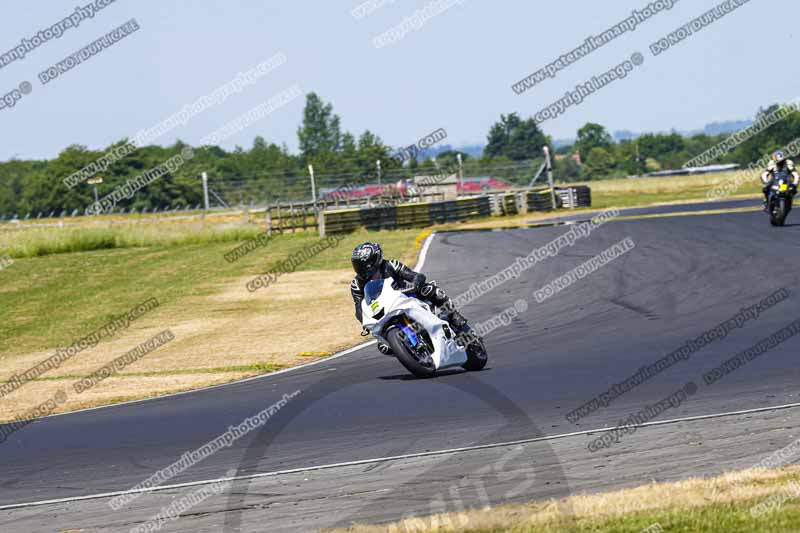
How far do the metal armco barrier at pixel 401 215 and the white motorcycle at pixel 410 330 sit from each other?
26.6 m

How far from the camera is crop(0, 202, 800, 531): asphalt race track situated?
23.5 ft

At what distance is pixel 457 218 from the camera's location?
142 feet

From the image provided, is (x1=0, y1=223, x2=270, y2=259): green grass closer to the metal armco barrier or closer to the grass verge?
the grass verge

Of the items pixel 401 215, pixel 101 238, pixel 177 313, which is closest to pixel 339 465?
pixel 177 313

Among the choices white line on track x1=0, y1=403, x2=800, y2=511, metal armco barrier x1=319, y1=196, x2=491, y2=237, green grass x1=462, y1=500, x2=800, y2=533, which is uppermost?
metal armco barrier x1=319, y1=196, x2=491, y2=237

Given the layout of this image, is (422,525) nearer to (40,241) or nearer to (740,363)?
(740,363)

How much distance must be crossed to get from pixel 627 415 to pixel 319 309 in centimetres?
1271

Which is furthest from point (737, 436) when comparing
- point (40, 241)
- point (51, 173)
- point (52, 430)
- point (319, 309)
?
point (51, 173)

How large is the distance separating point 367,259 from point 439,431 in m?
2.84

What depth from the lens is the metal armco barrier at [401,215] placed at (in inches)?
1524

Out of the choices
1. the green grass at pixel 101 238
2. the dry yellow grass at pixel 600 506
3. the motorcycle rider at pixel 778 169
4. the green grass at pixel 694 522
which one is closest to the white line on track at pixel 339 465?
the dry yellow grass at pixel 600 506

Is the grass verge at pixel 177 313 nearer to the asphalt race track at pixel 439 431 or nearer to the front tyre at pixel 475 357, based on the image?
the asphalt race track at pixel 439 431

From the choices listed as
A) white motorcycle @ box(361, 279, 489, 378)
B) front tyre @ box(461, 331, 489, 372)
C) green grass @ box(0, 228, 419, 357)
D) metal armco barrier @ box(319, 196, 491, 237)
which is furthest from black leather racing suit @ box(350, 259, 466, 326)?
metal armco barrier @ box(319, 196, 491, 237)

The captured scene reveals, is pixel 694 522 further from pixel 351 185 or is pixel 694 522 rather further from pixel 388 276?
pixel 351 185
